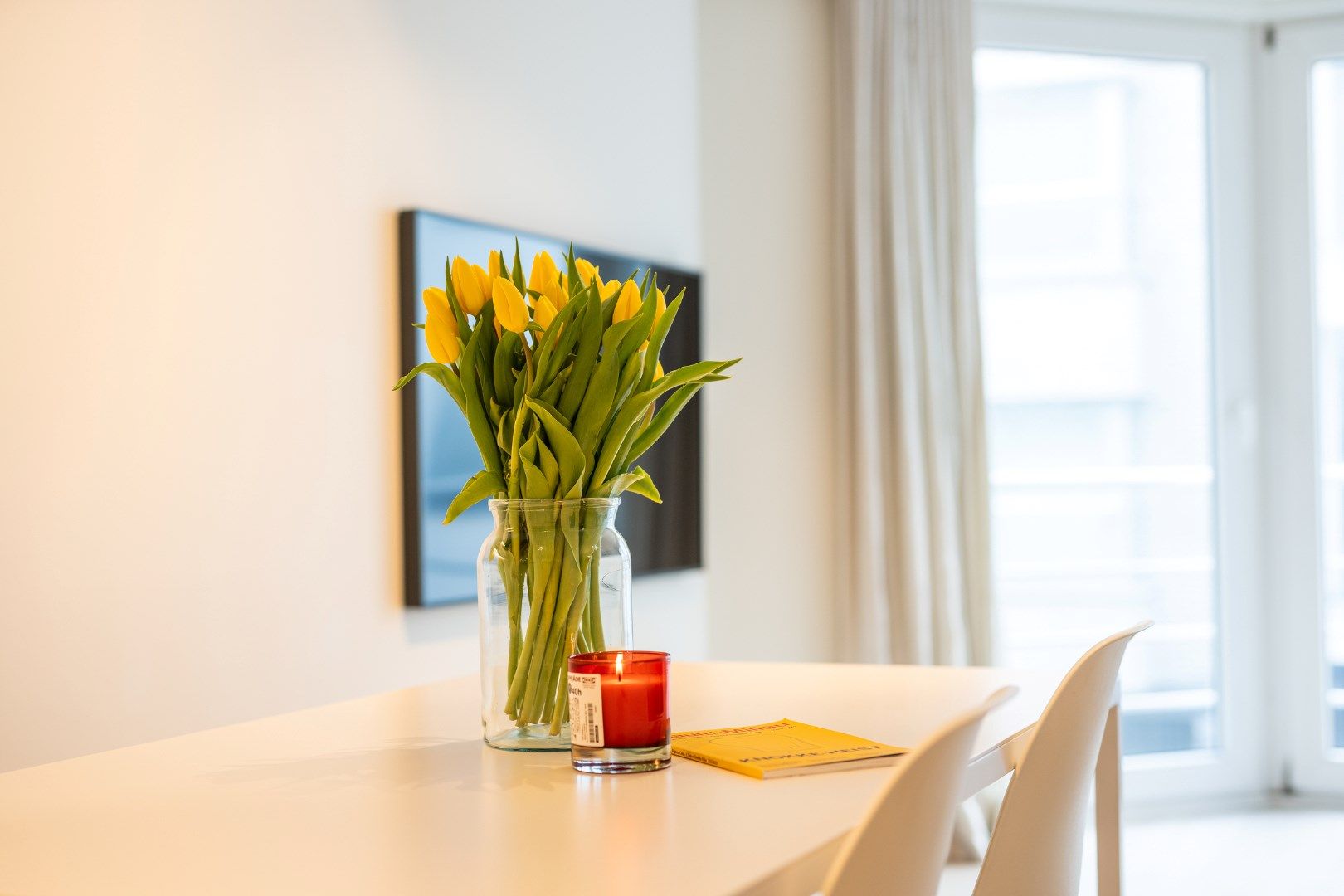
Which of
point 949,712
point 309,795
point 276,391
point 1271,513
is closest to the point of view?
point 309,795

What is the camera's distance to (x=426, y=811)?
997 mm

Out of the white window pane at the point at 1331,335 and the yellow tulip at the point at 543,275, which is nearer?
the yellow tulip at the point at 543,275

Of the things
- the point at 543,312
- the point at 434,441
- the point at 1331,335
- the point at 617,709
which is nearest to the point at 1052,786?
the point at 617,709

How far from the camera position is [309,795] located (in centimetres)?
106

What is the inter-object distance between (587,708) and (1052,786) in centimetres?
41

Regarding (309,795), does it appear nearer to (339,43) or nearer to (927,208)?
(339,43)

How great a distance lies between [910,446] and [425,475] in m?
1.55

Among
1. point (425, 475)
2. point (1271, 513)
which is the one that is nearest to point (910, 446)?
point (1271, 513)

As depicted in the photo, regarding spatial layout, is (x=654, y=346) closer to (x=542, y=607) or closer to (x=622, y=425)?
(x=622, y=425)

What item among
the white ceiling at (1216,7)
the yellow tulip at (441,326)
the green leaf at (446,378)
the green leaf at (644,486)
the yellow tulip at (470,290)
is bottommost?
the green leaf at (644,486)

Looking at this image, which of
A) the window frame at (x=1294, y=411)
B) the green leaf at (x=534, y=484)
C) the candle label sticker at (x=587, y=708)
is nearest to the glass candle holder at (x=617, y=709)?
the candle label sticker at (x=587, y=708)

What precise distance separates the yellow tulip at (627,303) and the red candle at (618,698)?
324mm

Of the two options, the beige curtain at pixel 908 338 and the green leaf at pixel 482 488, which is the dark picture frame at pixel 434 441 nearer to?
the beige curtain at pixel 908 338

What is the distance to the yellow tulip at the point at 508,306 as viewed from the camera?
1196 mm
